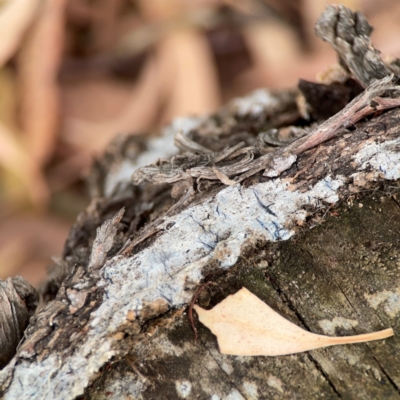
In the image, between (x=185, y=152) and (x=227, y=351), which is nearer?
(x=227, y=351)

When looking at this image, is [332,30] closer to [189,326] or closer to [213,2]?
[189,326]

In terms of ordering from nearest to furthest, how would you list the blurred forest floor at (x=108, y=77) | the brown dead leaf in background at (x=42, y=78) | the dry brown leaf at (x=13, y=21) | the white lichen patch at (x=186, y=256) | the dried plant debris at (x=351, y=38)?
the white lichen patch at (x=186, y=256)
the dried plant debris at (x=351, y=38)
the dry brown leaf at (x=13, y=21)
the brown dead leaf in background at (x=42, y=78)
the blurred forest floor at (x=108, y=77)

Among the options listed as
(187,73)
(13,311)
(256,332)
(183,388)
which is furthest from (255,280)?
(187,73)

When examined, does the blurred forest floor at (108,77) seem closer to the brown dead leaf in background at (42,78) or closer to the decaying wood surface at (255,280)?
the brown dead leaf in background at (42,78)

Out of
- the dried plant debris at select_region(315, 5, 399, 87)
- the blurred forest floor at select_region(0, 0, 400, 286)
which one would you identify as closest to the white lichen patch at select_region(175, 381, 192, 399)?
the dried plant debris at select_region(315, 5, 399, 87)

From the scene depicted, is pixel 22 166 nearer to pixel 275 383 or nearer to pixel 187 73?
pixel 187 73

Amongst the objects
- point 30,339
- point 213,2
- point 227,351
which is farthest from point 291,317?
point 213,2

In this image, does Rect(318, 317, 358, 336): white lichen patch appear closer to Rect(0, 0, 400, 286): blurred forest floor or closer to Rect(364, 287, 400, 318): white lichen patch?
Rect(364, 287, 400, 318): white lichen patch

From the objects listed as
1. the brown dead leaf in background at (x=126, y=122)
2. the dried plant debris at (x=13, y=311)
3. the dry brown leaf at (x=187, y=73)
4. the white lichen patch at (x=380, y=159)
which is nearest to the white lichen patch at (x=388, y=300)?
the white lichen patch at (x=380, y=159)

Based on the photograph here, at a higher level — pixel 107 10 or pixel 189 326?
pixel 107 10
